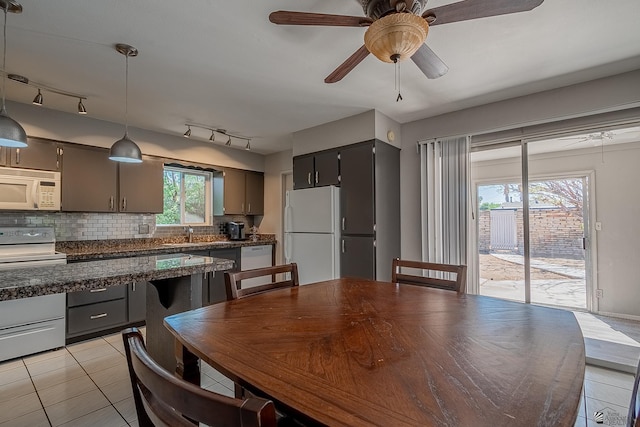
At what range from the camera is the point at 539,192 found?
9.92 feet

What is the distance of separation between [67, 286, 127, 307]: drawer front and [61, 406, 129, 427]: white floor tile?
52.5 inches

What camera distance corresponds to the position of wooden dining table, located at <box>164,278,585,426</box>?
0.61m

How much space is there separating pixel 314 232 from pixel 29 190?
2980mm

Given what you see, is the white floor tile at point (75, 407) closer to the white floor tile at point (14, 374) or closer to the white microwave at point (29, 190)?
the white floor tile at point (14, 374)

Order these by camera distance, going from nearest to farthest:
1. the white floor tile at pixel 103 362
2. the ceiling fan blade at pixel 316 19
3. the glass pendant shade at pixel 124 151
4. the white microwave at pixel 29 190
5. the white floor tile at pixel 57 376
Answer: the ceiling fan blade at pixel 316 19, the white floor tile at pixel 57 376, the glass pendant shade at pixel 124 151, the white floor tile at pixel 103 362, the white microwave at pixel 29 190

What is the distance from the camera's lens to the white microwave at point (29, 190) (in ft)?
9.34

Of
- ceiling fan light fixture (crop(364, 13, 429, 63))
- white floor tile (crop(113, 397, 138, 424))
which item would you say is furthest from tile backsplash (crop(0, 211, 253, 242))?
ceiling fan light fixture (crop(364, 13, 429, 63))

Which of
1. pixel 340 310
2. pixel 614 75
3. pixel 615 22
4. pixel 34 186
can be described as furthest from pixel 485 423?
pixel 34 186

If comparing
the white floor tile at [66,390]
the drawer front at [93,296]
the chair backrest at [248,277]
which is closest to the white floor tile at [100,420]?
the white floor tile at [66,390]

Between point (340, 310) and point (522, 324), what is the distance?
0.72 meters

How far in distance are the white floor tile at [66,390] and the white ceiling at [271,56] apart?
2488mm

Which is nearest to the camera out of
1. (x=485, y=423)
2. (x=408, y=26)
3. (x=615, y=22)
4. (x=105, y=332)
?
(x=485, y=423)

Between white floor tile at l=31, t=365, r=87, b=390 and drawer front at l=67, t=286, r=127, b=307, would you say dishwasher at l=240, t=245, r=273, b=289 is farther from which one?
white floor tile at l=31, t=365, r=87, b=390

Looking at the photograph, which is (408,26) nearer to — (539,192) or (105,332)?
(539,192)
